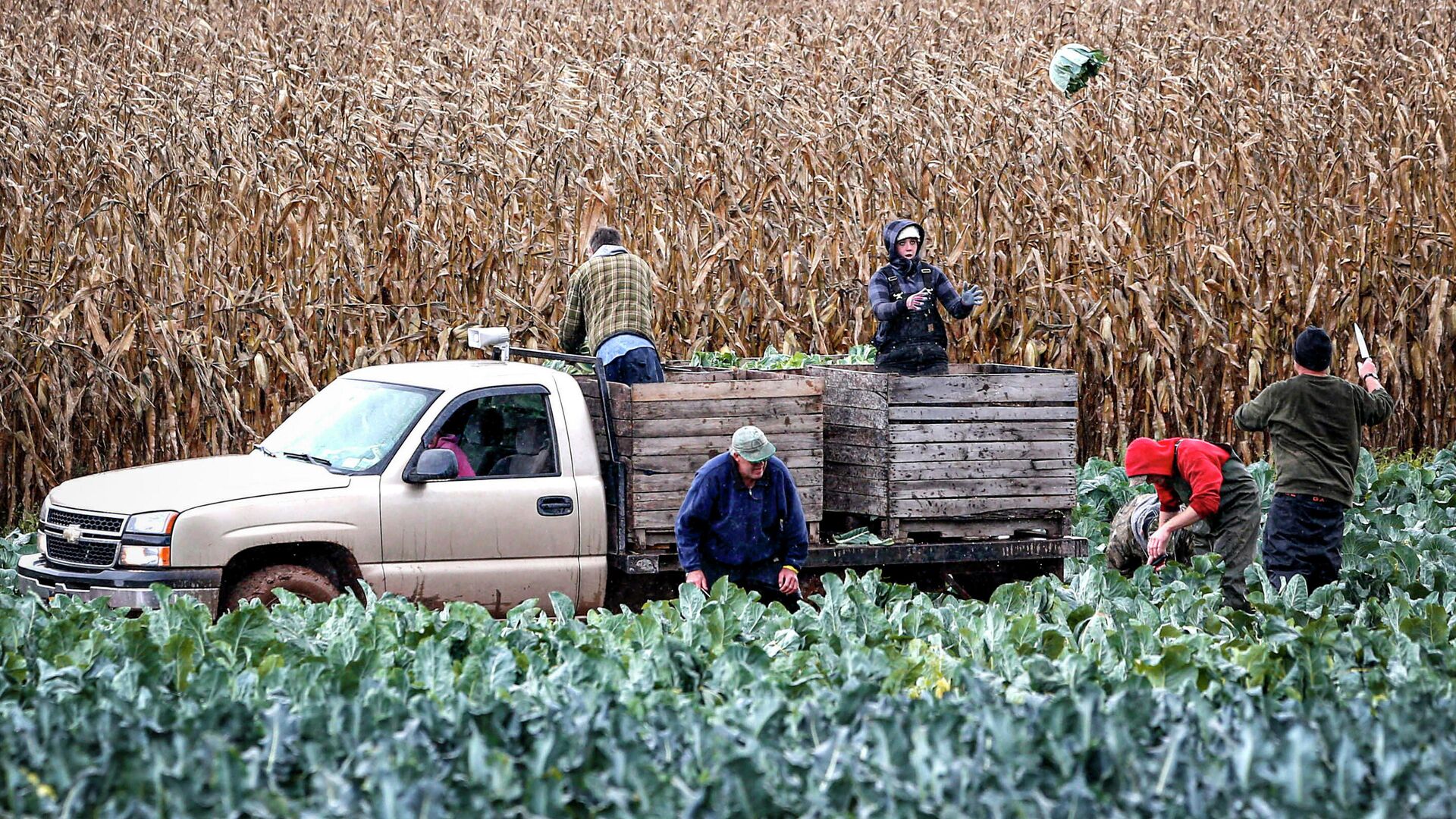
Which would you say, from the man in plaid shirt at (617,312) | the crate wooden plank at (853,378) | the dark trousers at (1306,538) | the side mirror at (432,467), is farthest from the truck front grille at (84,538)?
the dark trousers at (1306,538)

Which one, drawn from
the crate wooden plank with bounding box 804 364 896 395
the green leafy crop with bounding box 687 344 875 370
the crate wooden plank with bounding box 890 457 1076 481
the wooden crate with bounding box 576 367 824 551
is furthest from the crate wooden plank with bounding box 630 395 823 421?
the green leafy crop with bounding box 687 344 875 370

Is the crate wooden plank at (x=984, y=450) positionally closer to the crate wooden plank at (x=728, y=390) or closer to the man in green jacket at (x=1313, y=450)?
the crate wooden plank at (x=728, y=390)

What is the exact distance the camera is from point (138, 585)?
770 centimetres

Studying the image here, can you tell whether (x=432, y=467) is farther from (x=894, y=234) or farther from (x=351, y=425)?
(x=894, y=234)

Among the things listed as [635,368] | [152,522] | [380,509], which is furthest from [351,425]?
[635,368]

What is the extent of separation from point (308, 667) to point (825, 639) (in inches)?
83.9

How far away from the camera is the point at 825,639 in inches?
261

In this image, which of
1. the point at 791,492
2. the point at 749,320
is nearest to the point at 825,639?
the point at 791,492

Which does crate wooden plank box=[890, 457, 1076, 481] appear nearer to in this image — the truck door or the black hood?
the black hood

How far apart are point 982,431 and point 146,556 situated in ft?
14.6

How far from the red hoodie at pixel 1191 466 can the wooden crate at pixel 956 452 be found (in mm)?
851

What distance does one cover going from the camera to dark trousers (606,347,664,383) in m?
9.60

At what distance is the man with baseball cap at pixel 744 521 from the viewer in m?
8.02

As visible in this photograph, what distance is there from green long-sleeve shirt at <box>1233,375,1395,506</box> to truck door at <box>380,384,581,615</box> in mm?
3605
